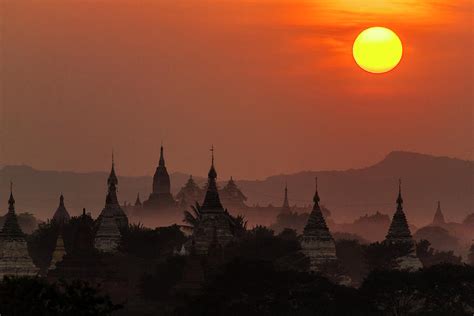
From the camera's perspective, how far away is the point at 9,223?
150625mm

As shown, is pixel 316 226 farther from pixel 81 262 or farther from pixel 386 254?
pixel 81 262

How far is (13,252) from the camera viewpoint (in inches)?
5842

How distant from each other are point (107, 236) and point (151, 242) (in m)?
4.63

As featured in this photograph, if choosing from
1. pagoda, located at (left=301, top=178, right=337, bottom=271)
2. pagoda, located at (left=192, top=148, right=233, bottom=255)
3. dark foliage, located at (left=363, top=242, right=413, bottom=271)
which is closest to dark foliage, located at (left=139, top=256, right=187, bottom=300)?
pagoda, located at (left=192, top=148, right=233, bottom=255)

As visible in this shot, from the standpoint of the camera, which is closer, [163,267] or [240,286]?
[240,286]

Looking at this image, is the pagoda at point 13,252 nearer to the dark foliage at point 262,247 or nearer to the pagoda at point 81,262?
the pagoda at point 81,262

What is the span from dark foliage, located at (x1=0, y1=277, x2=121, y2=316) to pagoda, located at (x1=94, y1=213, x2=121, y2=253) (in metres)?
74.2

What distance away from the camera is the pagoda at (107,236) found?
161m

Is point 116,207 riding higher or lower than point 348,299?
higher

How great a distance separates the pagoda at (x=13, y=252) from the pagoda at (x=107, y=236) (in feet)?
29.2

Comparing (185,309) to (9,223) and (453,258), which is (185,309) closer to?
(9,223)

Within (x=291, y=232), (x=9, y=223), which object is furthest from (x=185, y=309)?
(x=291, y=232)

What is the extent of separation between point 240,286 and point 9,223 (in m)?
35.0

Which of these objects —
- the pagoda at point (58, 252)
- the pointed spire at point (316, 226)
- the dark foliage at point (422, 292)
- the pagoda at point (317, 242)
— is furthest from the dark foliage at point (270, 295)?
the pagoda at point (58, 252)
